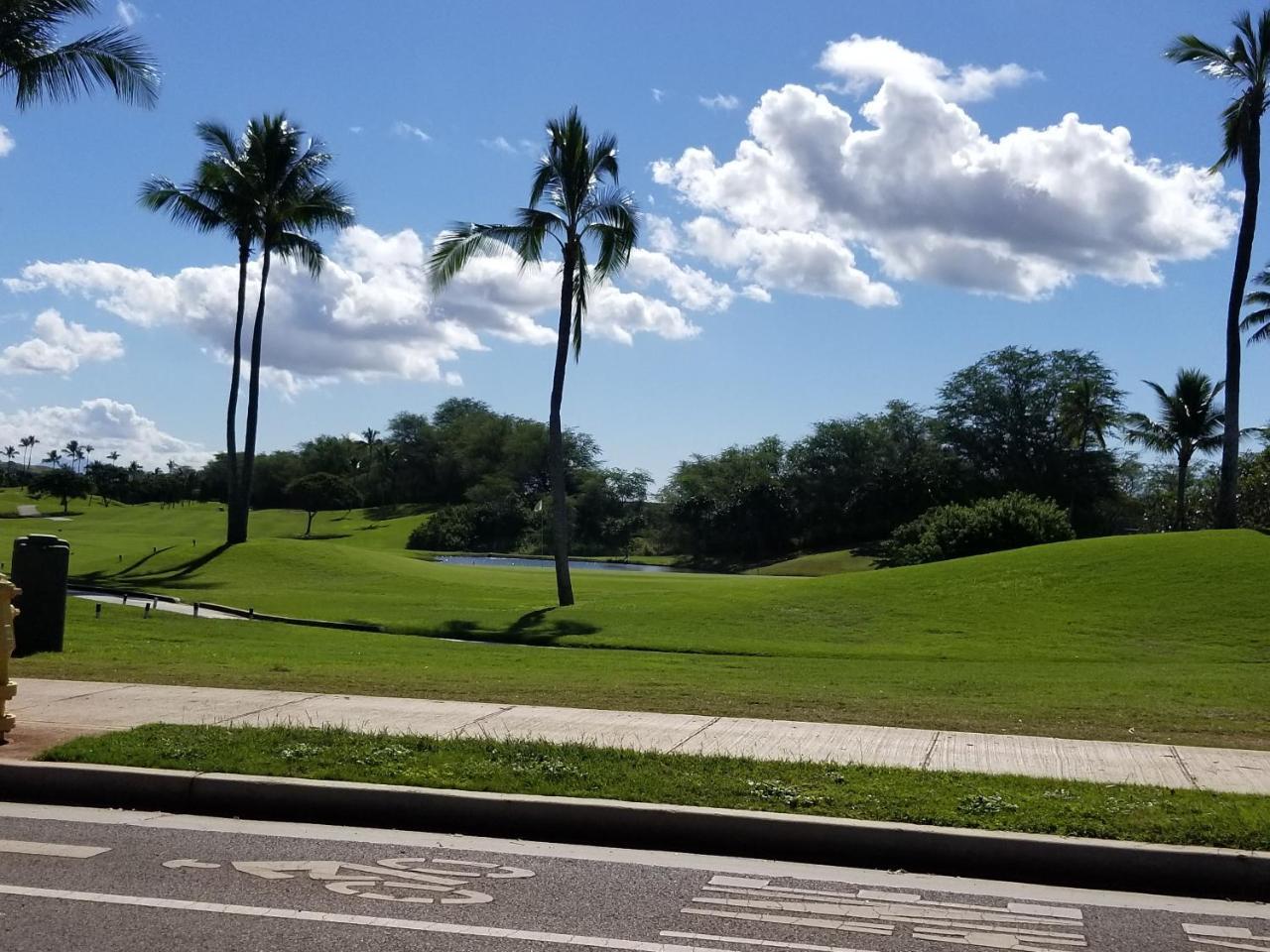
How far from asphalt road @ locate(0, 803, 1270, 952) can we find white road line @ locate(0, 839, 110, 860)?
17 mm

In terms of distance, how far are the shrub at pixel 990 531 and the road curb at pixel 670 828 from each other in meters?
34.6

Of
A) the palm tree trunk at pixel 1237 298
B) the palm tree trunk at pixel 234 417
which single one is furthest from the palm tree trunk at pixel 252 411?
the palm tree trunk at pixel 1237 298

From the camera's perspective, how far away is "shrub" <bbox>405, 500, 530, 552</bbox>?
3681 inches

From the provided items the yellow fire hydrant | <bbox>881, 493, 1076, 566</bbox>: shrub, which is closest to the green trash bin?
the yellow fire hydrant

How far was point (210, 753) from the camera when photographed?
852cm

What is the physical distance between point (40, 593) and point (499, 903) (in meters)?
12.6

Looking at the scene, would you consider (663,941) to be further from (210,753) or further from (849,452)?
(849,452)

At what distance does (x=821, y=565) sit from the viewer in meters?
76.1

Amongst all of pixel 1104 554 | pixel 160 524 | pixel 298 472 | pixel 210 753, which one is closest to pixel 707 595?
pixel 1104 554

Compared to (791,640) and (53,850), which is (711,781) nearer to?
(53,850)

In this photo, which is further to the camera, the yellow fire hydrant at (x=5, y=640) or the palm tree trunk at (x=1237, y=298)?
the palm tree trunk at (x=1237, y=298)

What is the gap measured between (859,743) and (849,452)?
81874mm

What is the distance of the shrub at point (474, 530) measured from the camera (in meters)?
93.5

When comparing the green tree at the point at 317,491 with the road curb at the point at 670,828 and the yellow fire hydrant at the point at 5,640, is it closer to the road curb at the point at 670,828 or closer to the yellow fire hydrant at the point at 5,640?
the yellow fire hydrant at the point at 5,640
